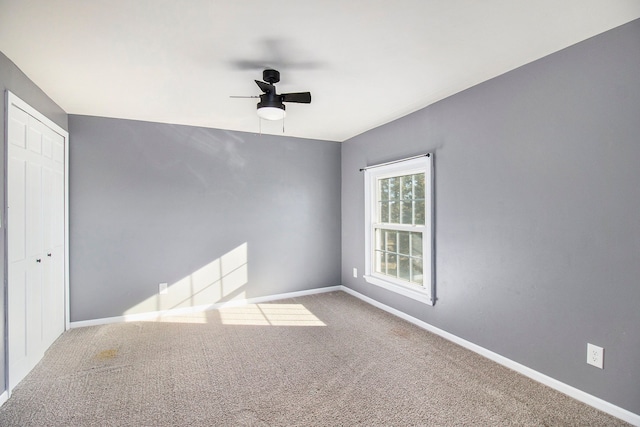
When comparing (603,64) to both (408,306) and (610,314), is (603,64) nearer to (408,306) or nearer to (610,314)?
(610,314)

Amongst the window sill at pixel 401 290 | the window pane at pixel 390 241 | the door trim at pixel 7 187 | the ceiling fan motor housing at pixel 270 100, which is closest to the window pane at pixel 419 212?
the window pane at pixel 390 241

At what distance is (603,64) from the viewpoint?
200cm

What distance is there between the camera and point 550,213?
89.6 inches

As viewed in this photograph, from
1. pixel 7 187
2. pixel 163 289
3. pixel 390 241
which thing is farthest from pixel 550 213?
pixel 163 289

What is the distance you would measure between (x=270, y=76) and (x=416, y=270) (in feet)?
8.42

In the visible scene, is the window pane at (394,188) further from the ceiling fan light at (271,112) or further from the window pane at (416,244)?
the ceiling fan light at (271,112)

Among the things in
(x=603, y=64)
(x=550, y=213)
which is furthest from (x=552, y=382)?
(x=603, y=64)

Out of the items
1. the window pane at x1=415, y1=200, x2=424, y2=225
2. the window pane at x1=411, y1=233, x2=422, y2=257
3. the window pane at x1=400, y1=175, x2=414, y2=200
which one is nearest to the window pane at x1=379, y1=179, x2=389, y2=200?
the window pane at x1=400, y1=175, x2=414, y2=200

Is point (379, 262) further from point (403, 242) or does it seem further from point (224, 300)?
point (224, 300)

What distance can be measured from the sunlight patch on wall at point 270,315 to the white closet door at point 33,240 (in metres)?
1.65

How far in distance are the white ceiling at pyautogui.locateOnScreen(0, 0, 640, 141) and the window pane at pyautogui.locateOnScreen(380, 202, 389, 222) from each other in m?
1.42

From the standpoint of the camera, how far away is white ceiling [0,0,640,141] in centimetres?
174

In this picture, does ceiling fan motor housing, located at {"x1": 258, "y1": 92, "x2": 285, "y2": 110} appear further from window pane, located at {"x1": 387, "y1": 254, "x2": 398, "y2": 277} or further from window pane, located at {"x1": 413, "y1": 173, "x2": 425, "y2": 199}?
window pane, located at {"x1": 387, "y1": 254, "x2": 398, "y2": 277}

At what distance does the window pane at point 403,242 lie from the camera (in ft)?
12.3
